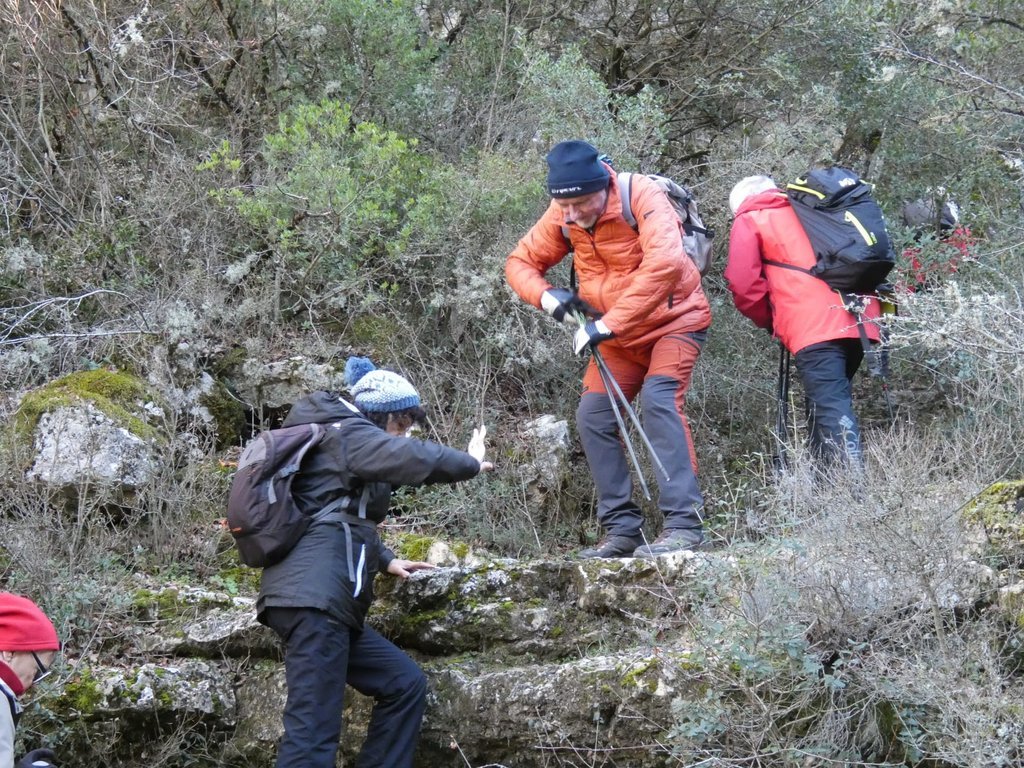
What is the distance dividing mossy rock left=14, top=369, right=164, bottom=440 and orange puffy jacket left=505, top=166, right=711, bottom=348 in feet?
7.69

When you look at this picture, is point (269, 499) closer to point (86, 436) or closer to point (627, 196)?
point (86, 436)

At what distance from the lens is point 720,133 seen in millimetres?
9117

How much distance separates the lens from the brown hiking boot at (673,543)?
5199mm

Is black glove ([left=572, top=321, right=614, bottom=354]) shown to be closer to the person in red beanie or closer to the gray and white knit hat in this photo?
the gray and white knit hat

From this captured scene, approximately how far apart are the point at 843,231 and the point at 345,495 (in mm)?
3101

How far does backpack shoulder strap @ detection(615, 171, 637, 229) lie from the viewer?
5.59 meters

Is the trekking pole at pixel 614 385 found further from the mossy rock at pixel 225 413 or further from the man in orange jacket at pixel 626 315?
the mossy rock at pixel 225 413

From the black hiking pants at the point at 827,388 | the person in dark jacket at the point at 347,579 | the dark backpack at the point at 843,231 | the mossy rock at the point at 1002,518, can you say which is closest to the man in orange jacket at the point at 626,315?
the black hiking pants at the point at 827,388

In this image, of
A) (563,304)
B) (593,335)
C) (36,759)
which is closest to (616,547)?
(593,335)

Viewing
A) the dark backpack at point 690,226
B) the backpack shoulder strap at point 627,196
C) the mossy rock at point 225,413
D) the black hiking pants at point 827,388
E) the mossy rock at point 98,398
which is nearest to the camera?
the backpack shoulder strap at point 627,196

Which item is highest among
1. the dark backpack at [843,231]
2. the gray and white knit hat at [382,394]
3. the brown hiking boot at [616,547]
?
the dark backpack at [843,231]

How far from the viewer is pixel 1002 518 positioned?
4.79 metres

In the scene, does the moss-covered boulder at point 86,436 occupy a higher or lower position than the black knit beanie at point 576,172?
lower

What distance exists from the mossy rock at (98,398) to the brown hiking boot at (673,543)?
2.93 m
